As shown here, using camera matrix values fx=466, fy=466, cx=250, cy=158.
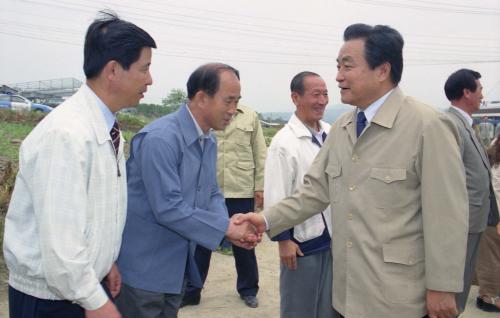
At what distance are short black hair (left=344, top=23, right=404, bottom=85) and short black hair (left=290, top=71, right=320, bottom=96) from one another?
1.06 metres

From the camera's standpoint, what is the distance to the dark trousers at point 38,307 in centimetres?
172

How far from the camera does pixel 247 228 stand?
2.82 m

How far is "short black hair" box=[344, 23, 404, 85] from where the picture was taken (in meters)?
2.24

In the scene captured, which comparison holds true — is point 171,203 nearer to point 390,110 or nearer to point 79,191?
point 79,191

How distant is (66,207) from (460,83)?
3.51 meters

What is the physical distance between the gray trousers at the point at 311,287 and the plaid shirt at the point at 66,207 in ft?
5.17

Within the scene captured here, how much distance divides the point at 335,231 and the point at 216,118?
872mm

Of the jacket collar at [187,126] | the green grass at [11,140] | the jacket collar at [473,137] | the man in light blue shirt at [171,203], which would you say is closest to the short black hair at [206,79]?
the man in light blue shirt at [171,203]

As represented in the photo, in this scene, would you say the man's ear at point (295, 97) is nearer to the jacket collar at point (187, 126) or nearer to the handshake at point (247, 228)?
the handshake at point (247, 228)

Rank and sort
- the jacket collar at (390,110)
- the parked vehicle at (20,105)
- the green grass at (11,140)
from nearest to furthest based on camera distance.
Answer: the jacket collar at (390,110) → the green grass at (11,140) → the parked vehicle at (20,105)

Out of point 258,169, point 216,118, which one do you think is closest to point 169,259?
point 216,118

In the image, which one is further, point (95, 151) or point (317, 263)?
point (317, 263)

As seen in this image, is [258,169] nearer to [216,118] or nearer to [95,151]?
[216,118]

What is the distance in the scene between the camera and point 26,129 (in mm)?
16031
